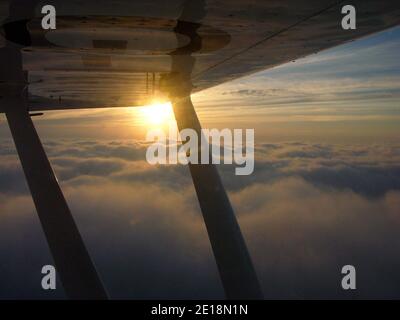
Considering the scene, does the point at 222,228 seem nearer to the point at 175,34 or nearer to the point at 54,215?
the point at 54,215

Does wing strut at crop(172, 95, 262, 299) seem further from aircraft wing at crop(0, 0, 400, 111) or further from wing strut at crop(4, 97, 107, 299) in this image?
aircraft wing at crop(0, 0, 400, 111)

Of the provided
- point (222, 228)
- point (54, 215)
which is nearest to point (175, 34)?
point (54, 215)

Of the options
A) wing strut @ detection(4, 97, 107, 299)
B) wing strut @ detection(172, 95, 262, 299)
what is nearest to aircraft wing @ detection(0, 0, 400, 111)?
wing strut @ detection(4, 97, 107, 299)

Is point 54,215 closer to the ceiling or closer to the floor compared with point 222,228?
closer to the ceiling

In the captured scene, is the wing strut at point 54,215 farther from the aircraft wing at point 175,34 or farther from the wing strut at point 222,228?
the wing strut at point 222,228

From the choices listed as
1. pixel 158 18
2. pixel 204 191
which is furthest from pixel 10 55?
pixel 204 191
